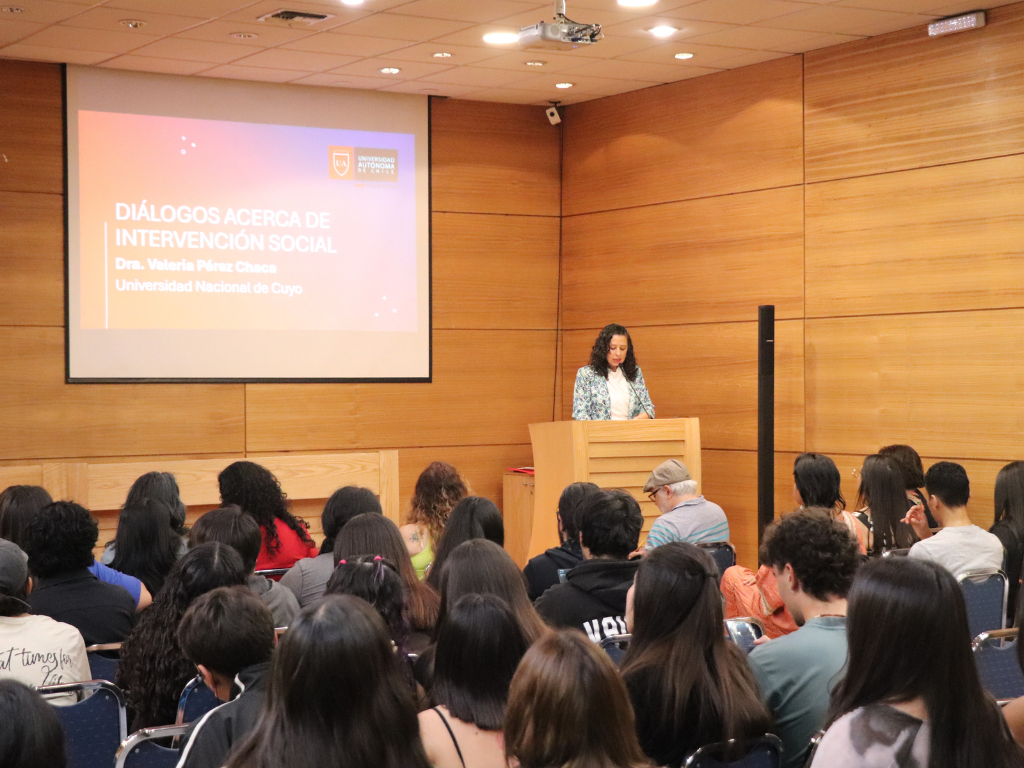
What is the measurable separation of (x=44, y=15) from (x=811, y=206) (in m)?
4.92

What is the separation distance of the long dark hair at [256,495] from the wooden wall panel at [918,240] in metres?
3.94

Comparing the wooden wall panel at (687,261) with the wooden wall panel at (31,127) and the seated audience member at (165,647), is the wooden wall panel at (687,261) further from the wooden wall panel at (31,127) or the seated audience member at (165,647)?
the seated audience member at (165,647)

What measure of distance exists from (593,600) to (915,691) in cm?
171

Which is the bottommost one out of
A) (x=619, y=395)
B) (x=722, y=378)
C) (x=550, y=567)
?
(x=550, y=567)

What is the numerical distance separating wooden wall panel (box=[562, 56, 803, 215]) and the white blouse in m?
1.50

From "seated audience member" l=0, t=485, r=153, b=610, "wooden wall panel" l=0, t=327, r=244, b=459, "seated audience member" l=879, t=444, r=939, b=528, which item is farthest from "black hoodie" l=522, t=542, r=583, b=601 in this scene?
"wooden wall panel" l=0, t=327, r=244, b=459

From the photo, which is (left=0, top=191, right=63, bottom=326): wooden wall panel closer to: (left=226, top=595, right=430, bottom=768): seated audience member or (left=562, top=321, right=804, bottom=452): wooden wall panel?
(left=562, top=321, right=804, bottom=452): wooden wall panel

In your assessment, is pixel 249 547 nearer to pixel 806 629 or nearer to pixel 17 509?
pixel 17 509

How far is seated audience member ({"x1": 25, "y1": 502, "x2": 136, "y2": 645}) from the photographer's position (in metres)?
3.74

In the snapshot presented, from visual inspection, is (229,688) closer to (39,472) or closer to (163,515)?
(163,515)

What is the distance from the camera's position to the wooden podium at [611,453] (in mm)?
7312

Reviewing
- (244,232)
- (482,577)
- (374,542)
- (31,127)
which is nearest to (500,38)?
(244,232)

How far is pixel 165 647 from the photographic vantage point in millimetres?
3029

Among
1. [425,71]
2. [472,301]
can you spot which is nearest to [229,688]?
[425,71]
